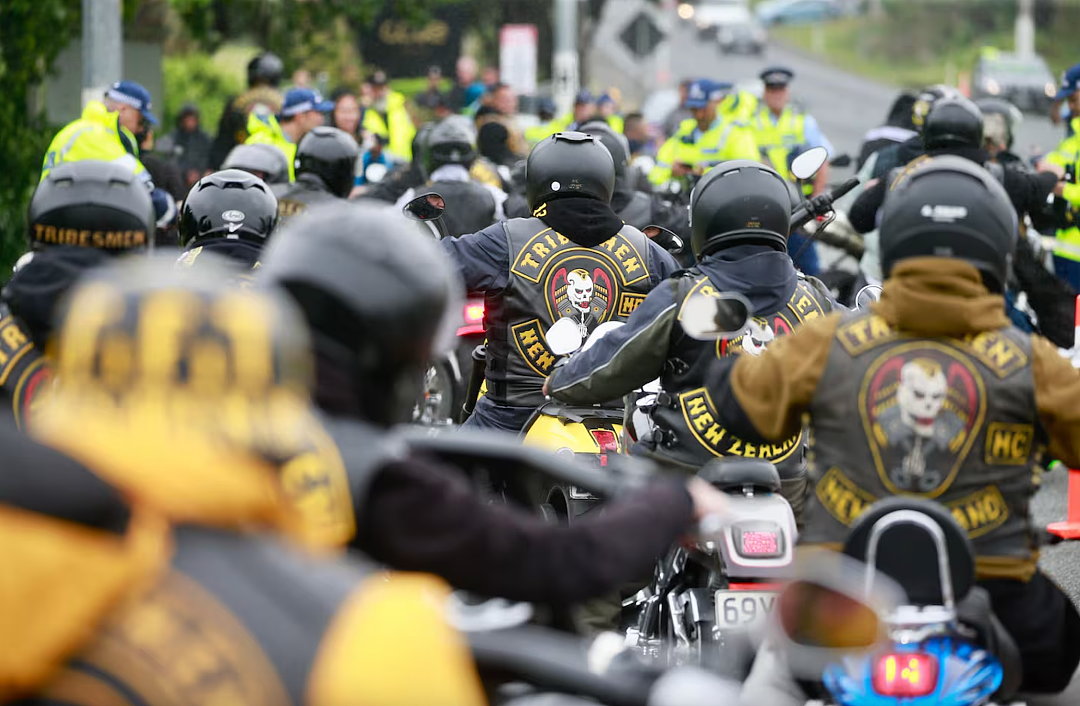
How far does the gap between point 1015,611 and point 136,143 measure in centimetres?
936

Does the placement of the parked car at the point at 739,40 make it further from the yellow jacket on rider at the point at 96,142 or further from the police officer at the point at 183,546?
the police officer at the point at 183,546

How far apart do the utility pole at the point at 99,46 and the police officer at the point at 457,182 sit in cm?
264

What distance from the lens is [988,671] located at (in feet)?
13.2

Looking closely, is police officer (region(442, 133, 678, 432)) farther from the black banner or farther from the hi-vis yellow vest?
the black banner

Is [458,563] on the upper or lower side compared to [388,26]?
upper

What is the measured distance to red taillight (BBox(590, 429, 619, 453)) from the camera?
695cm

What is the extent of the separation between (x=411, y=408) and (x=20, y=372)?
176 centimetres

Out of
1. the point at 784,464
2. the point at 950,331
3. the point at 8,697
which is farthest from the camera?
the point at 784,464

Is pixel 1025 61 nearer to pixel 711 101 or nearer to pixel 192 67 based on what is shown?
pixel 192 67

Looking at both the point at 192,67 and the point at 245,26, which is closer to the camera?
the point at 245,26

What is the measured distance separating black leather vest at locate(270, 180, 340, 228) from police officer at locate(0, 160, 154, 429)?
4401mm

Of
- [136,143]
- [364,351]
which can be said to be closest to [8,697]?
[364,351]

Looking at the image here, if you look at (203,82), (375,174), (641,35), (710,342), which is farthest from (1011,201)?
(203,82)

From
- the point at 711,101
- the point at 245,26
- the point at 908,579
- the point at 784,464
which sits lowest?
the point at 245,26
